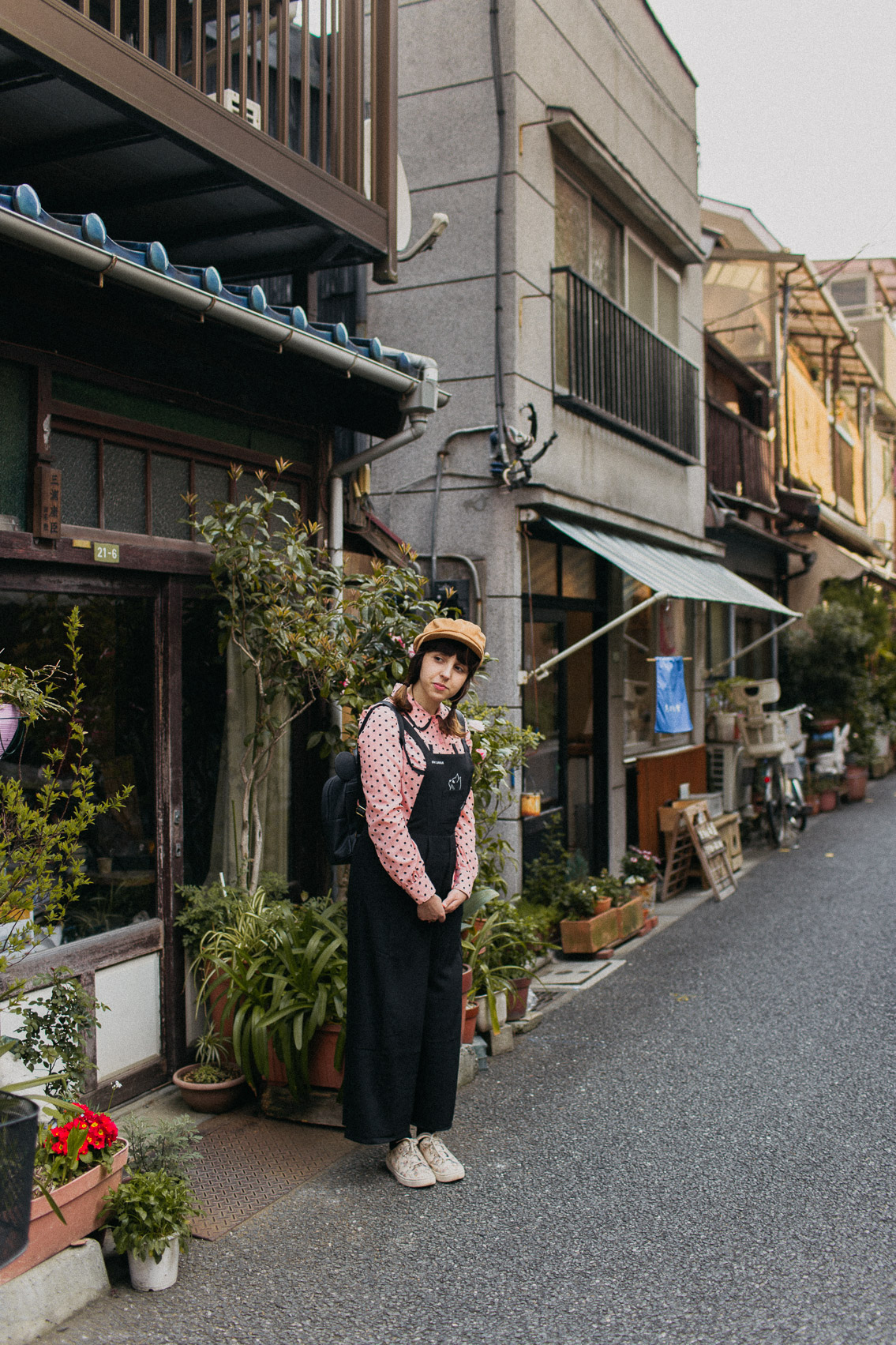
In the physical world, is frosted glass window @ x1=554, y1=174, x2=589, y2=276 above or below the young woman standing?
above

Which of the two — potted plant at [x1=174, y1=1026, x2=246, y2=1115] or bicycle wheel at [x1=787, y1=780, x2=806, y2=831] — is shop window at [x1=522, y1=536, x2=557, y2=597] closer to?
potted plant at [x1=174, y1=1026, x2=246, y2=1115]

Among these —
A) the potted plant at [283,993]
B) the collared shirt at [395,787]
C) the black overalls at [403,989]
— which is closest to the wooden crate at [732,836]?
the potted plant at [283,993]

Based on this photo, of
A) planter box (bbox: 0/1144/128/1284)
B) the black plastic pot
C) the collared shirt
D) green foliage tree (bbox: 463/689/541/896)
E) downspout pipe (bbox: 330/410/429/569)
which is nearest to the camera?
the black plastic pot

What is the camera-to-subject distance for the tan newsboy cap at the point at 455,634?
14.0 ft

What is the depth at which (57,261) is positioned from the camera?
13.5 feet

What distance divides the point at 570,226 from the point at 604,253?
0.85m

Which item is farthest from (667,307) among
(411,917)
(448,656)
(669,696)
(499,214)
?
(411,917)

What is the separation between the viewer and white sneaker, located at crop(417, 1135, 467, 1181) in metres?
4.40

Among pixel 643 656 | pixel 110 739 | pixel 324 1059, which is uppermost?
pixel 643 656

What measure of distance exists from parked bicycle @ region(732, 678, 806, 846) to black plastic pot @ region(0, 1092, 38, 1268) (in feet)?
35.4

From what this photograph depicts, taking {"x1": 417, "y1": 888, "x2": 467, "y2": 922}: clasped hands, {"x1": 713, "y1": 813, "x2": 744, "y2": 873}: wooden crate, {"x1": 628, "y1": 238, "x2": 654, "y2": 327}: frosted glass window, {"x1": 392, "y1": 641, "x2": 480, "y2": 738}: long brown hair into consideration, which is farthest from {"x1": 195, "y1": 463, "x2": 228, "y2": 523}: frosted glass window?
{"x1": 713, "y1": 813, "x2": 744, "y2": 873}: wooden crate

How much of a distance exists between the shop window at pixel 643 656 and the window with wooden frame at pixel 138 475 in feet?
18.3

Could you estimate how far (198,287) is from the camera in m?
4.47

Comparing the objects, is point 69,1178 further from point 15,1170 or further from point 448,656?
point 448,656
